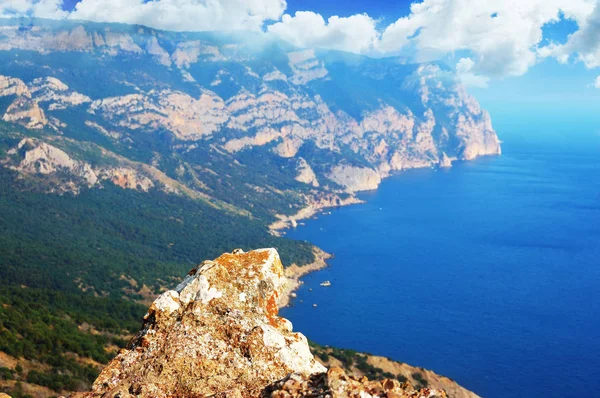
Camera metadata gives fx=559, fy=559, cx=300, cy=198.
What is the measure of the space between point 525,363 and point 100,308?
8699 cm

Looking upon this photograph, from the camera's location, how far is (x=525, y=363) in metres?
115

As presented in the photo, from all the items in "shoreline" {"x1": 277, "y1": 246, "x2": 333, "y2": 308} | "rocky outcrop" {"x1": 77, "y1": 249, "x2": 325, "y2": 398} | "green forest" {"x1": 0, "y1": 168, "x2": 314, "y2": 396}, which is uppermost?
"rocky outcrop" {"x1": 77, "y1": 249, "x2": 325, "y2": 398}

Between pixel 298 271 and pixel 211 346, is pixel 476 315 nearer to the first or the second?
pixel 298 271

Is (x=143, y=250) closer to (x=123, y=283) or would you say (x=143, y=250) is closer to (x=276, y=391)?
(x=123, y=283)

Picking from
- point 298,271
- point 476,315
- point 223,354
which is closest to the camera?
point 223,354

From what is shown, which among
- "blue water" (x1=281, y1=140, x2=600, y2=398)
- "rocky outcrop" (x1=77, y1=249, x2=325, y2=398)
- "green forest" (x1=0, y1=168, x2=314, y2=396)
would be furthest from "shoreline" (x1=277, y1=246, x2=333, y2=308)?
"rocky outcrop" (x1=77, y1=249, x2=325, y2=398)

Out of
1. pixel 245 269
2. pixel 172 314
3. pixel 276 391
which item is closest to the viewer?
pixel 276 391

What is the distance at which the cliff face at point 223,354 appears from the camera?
13660 millimetres

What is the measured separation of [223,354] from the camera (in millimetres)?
16062

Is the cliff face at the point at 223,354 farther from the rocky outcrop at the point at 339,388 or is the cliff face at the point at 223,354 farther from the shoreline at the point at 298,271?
the shoreline at the point at 298,271

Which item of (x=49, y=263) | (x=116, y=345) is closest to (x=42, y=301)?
(x=116, y=345)

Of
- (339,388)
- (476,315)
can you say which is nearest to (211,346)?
(339,388)

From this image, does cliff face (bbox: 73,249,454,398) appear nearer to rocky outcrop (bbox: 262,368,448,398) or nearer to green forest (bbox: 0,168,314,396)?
rocky outcrop (bbox: 262,368,448,398)

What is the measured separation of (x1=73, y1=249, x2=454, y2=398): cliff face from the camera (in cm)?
1366
